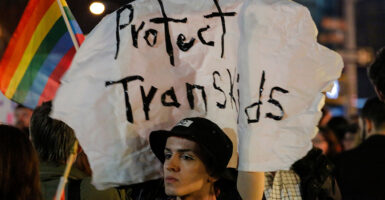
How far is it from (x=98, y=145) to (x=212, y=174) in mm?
623

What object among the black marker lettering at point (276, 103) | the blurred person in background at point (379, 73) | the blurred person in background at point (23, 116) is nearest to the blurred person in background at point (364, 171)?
the blurred person in background at point (379, 73)

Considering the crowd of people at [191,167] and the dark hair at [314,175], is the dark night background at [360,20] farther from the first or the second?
A: the dark hair at [314,175]

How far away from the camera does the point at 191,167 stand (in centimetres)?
333

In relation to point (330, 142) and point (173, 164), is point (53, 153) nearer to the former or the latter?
point (173, 164)

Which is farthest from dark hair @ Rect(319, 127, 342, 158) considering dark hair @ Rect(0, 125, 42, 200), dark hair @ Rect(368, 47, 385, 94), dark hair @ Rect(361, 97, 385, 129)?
dark hair @ Rect(0, 125, 42, 200)

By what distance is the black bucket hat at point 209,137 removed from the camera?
10.9 feet

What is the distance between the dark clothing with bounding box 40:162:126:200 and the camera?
153 inches

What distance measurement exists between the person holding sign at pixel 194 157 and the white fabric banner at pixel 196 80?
12 centimetres

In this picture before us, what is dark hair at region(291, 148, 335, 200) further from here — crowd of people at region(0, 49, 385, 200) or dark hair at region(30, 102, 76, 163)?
dark hair at region(30, 102, 76, 163)

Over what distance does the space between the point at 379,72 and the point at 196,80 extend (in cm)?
107

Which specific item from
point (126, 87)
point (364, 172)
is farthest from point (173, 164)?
point (364, 172)

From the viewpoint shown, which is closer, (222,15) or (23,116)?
(222,15)

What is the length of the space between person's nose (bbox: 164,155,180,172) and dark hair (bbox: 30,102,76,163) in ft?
3.09

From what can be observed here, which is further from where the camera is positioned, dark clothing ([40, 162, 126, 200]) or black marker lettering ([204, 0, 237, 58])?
dark clothing ([40, 162, 126, 200])
